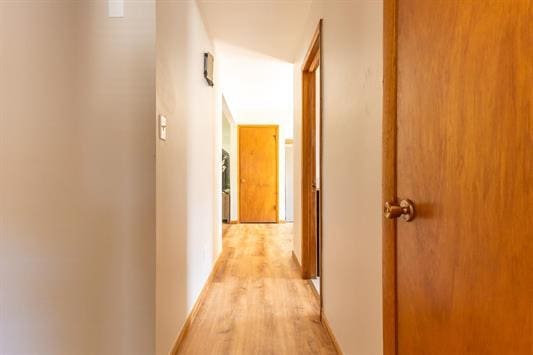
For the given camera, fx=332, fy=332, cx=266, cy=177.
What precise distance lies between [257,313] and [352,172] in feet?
4.57

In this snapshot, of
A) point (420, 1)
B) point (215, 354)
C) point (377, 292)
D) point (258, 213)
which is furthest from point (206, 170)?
point (258, 213)

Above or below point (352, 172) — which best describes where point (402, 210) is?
below

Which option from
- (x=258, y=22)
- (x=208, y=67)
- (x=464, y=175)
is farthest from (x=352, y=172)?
(x=258, y=22)

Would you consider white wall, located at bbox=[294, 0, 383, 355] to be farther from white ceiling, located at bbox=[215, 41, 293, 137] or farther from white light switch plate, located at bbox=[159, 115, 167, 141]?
white ceiling, located at bbox=[215, 41, 293, 137]

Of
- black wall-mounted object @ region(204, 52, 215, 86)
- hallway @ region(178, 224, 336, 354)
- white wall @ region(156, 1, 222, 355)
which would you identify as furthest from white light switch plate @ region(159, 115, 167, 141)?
black wall-mounted object @ region(204, 52, 215, 86)

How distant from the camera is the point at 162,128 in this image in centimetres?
155

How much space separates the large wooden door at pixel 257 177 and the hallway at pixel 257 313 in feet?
10.1

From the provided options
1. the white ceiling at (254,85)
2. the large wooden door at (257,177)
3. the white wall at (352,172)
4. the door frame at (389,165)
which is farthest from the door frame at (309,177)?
the large wooden door at (257,177)

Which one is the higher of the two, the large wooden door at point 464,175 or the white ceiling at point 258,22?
the white ceiling at point 258,22

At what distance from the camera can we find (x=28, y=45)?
123 cm

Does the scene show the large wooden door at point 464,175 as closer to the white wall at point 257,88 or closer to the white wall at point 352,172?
the white wall at point 352,172

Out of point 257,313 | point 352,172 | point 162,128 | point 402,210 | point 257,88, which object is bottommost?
point 257,313

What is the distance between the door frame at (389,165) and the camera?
3.39 feet

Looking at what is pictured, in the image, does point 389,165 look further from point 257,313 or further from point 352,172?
point 257,313
